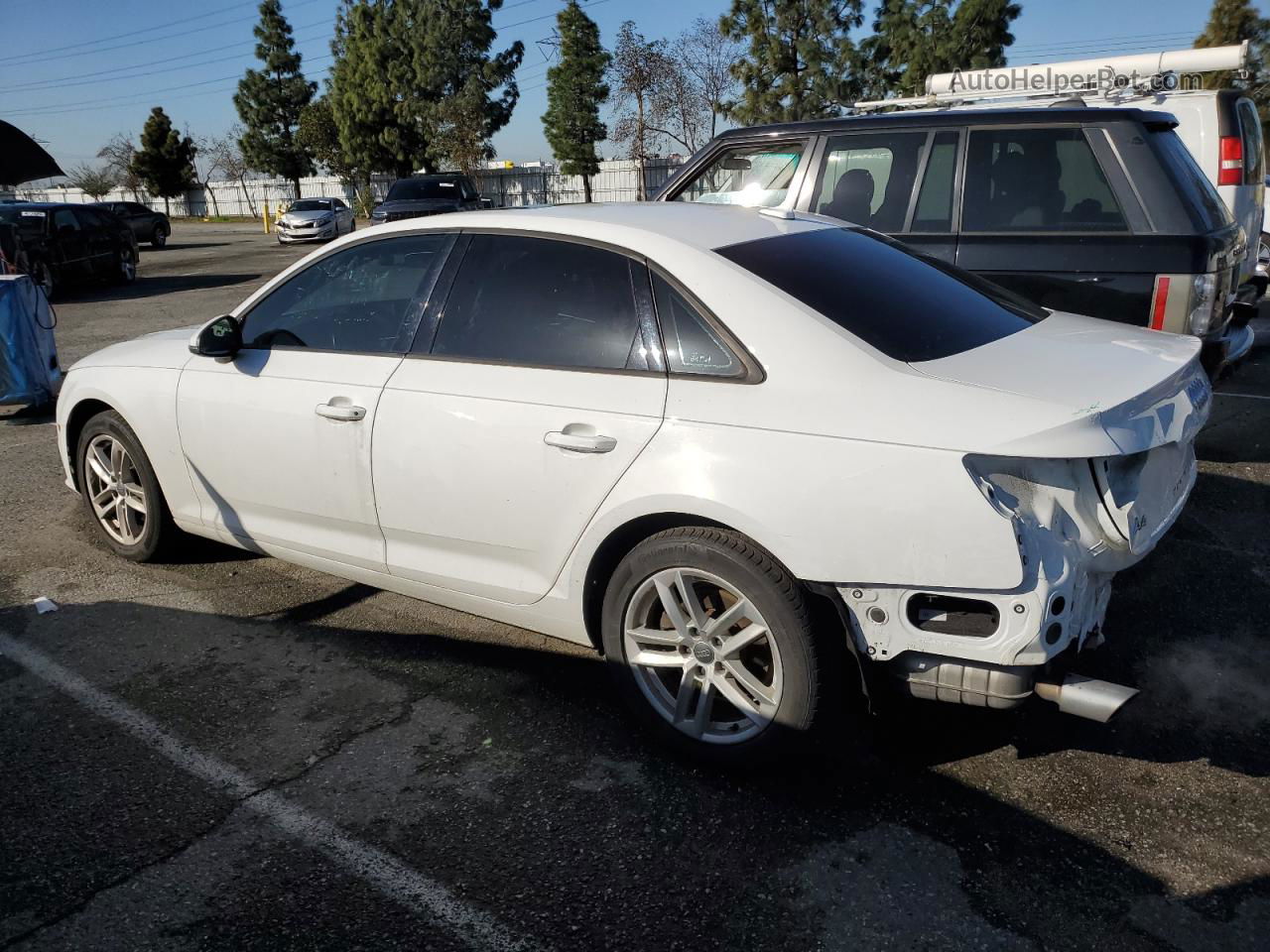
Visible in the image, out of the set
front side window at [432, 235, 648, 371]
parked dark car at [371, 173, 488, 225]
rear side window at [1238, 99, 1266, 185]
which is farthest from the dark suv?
parked dark car at [371, 173, 488, 225]

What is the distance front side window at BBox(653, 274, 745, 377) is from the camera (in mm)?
3039

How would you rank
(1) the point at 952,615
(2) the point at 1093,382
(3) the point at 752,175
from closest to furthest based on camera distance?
1. (1) the point at 952,615
2. (2) the point at 1093,382
3. (3) the point at 752,175

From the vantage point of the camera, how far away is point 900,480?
8.59 ft

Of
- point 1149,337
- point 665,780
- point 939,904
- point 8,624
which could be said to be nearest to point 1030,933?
point 939,904

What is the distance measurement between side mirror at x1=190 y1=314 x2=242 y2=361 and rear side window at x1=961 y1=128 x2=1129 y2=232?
3.87m

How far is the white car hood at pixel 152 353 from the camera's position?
453 centimetres

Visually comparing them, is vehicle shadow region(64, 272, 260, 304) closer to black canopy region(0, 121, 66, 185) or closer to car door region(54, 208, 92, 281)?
car door region(54, 208, 92, 281)

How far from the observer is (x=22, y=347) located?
811 centimetres

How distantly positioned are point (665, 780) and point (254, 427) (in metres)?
2.16

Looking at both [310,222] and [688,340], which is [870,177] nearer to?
[688,340]

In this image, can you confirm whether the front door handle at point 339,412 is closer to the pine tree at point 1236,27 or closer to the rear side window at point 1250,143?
the rear side window at point 1250,143

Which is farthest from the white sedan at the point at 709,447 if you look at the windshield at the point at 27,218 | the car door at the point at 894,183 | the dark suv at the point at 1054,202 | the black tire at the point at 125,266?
the black tire at the point at 125,266

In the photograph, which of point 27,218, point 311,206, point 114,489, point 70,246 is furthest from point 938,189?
point 311,206

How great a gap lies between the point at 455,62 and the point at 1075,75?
4628cm
